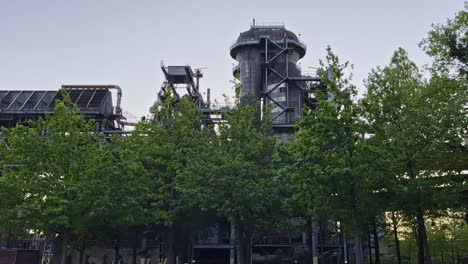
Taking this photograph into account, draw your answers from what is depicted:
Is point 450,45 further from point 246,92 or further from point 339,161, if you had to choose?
point 246,92

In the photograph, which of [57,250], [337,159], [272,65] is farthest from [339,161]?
[272,65]

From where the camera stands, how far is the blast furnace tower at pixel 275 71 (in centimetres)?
5828

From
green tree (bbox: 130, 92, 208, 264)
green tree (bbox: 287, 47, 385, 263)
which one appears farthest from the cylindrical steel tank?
green tree (bbox: 287, 47, 385, 263)

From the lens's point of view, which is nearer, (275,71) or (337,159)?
(337,159)

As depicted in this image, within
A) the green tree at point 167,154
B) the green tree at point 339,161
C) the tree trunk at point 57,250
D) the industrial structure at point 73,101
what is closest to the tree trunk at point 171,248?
the green tree at point 167,154

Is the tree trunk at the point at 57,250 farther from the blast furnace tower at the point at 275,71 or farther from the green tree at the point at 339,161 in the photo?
the blast furnace tower at the point at 275,71

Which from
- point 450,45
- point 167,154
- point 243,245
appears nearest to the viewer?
point 450,45

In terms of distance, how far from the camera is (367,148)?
21531 millimetres

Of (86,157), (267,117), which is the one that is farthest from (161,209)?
(267,117)

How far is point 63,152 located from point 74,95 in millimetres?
34342

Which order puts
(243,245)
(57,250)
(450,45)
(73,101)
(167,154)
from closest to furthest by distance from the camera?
(450,45) → (57,250) → (243,245) → (167,154) → (73,101)

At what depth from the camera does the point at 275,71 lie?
5931cm

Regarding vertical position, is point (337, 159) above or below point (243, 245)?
above

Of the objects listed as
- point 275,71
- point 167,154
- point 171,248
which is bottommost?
point 171,248
